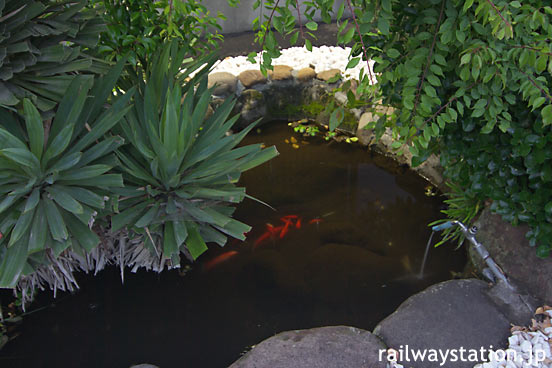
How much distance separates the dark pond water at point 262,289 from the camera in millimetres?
2092

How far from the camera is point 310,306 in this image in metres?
2.25

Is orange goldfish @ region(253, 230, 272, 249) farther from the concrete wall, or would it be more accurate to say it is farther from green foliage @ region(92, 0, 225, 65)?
the concrete wall

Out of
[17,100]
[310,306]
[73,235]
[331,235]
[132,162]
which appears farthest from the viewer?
[331,235]

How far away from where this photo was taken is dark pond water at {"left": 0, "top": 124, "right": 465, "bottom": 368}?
2.09m

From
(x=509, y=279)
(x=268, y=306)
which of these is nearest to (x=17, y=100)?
(x=268, y=306)

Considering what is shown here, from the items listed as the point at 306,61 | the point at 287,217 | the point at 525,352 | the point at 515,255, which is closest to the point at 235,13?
the point at 306,61

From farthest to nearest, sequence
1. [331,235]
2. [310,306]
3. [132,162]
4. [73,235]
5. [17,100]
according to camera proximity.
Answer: [331,235], [310,306], [132,162], [73,235], [17,100]

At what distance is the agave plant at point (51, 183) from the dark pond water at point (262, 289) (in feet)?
1.49

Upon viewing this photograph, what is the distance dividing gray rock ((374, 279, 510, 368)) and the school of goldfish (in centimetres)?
85

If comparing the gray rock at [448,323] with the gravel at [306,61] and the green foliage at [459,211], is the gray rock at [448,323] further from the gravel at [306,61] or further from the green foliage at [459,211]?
the gravel at [306,61]

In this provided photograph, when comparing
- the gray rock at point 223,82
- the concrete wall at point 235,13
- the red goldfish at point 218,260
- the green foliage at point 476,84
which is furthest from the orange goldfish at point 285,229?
the concrete wall at point 235,13

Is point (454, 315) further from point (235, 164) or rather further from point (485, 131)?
point (235, 164)

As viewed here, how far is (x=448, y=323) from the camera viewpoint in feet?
6.34

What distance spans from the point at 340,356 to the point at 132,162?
117 cm
